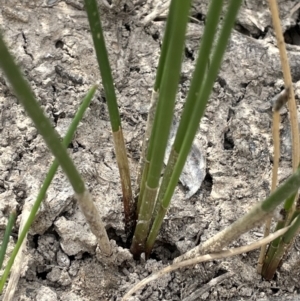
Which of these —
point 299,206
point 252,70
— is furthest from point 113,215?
point 252,70

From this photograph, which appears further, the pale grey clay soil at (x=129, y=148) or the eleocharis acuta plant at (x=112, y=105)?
the pale grey clay soil at (x=129, y=148)

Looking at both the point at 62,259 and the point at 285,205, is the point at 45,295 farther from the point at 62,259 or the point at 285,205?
the point at 285,205

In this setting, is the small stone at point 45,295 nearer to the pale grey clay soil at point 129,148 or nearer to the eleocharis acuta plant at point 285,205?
the pale grey clay soil at point 129,148

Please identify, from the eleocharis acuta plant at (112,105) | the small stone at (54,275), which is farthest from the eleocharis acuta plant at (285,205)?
the small stone at (54,275)

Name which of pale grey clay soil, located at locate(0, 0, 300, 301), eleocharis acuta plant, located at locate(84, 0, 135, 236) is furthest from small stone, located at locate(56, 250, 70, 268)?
eleocharis acuta plant, located at locate(84, 0, 135, 236)

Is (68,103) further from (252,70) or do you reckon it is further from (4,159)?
(252,70)

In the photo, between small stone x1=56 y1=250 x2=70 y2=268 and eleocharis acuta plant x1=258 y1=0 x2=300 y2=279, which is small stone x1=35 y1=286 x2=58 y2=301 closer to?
small stone x1=56 y1=250 x2=70 y2=268

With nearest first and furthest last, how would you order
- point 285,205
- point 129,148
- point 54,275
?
point 285,205 < point 54,275 < point 129,148


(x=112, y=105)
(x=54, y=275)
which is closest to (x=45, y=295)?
(x=54, y=275)
